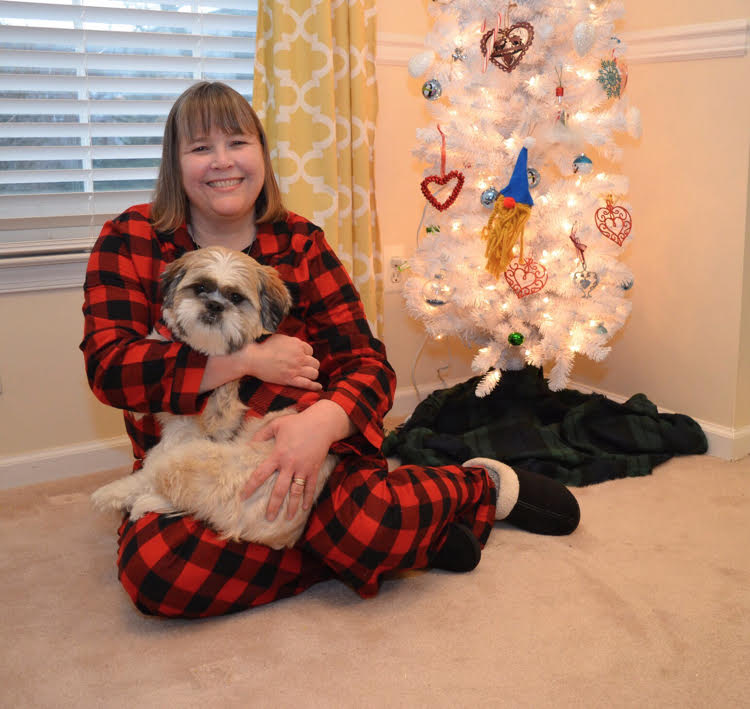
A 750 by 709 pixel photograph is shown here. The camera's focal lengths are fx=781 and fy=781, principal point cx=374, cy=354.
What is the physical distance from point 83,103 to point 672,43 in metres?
2.05

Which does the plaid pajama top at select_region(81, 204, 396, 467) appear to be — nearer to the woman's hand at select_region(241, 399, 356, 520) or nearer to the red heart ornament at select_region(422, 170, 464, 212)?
the woman's hand at select_region(241, 399, 356, 520)

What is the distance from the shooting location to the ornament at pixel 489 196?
2.61 m

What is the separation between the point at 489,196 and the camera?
261 centimetres

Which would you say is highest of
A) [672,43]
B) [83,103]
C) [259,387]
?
[672,43]

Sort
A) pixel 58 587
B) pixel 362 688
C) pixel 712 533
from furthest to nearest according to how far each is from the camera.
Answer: pixel 712 533 → pixel 58 587 → pixel 362 688

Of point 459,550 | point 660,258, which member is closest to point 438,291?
point 660,258

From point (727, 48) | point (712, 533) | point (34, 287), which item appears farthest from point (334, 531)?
point (727, 48)

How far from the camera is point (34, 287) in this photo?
2.57m

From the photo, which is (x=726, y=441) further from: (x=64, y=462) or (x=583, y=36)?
(x=64, y=462)

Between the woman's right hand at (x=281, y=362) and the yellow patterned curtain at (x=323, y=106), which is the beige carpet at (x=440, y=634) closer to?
the woman's right hand at (x=281, y=362)

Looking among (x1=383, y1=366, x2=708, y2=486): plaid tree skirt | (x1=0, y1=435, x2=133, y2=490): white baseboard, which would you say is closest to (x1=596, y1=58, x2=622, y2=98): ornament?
(x1=383, y1=366, x2=708, y2=486): plaid tree skirt

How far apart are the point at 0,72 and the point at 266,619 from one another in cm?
188

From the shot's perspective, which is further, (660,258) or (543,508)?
(660,258)

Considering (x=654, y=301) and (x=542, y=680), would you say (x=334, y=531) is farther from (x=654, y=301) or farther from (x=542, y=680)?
(x=654, y=301)
